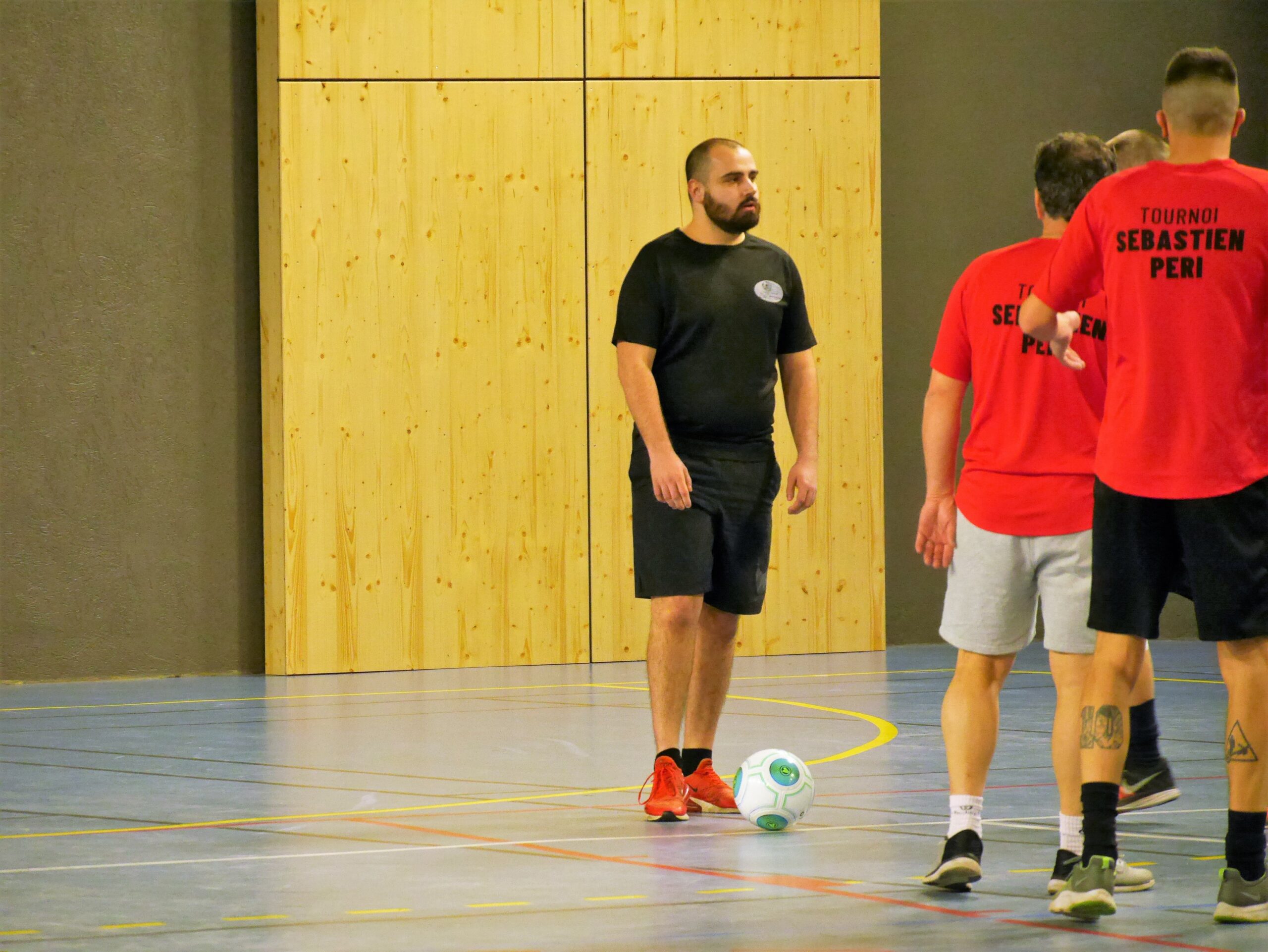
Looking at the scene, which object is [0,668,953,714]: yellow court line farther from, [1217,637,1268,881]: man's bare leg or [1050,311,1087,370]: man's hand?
[1217,637,1268,881]: man's bare leg

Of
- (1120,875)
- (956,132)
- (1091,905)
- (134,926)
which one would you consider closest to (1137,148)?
(1120,875)

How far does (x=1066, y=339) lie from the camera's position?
3.85m

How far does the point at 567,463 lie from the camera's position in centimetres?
1005

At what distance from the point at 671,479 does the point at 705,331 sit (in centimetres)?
48

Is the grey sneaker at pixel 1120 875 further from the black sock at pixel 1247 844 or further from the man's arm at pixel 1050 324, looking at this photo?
the man's arm at pixel 1050 324

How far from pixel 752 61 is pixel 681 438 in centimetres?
531

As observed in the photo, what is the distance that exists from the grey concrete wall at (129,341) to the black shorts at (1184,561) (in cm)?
691

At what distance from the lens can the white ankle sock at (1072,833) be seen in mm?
3982

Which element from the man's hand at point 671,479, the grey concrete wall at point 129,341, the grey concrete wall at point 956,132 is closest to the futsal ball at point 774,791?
the man's hand at point 671,479

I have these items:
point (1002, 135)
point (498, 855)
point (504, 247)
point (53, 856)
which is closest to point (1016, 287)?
point (498, 855)

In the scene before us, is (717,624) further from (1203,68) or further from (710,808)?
(1203,68)

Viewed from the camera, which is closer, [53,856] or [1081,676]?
[1081,676]

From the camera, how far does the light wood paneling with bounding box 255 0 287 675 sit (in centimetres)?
972

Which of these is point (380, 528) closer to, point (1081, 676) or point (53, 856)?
point (53, 856)
